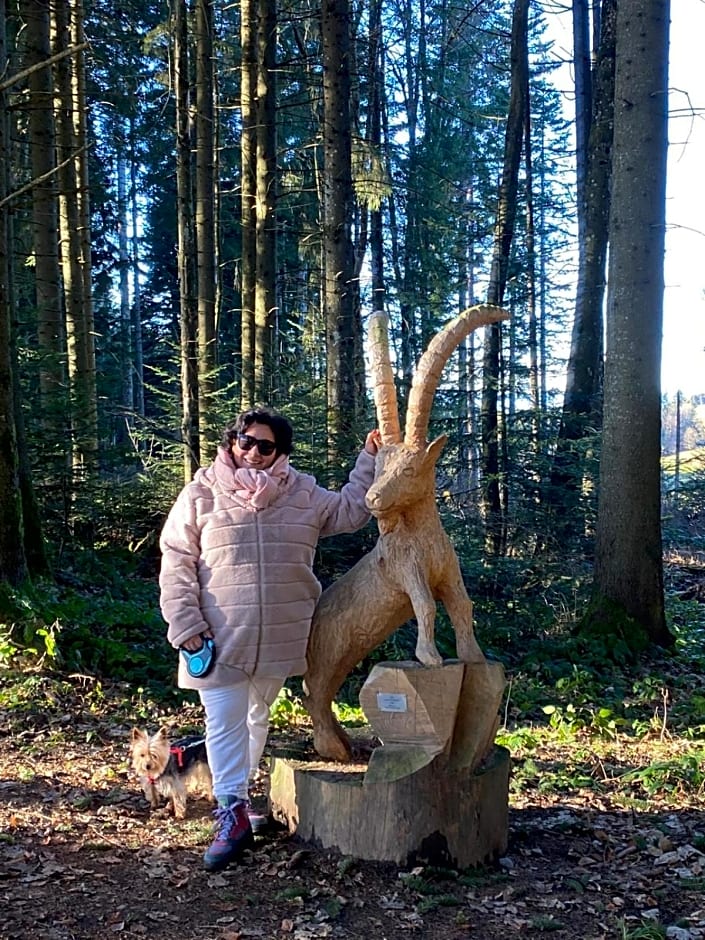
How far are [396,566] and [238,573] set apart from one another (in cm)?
76

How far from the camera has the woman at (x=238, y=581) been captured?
13.1 feet

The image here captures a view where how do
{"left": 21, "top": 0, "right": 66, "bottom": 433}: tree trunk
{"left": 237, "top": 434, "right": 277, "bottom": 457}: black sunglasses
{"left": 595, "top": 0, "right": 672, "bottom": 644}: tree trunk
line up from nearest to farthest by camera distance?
{"left": 237, "top": 434, "right": 277, "bottom": 457}: black sunglasses → {"left": 595, "top": 0, "right": 672, "bottom": 644}: tree trunk → {"left": 21, "top": 0, "right": 66, "bottom": 433}: tree trunk

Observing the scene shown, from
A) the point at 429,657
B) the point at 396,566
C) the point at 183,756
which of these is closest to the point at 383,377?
the point at 396,566

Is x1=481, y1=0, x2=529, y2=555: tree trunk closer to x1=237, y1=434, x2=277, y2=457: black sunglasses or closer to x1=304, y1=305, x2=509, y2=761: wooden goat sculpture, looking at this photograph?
x1=304, y1=305, x2=509, y2=761: wooden goat sculpture

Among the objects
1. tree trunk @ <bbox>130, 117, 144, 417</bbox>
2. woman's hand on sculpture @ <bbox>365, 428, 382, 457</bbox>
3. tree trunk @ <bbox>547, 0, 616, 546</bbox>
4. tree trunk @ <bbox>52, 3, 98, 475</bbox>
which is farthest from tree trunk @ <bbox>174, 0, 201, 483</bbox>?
tree trunk @ <bbox>130, 117, 144, 417</bbox>

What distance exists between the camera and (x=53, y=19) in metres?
11.8

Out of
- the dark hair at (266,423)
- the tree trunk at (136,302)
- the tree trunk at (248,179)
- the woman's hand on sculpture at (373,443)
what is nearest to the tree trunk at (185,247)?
the tree trunk at (248,179)

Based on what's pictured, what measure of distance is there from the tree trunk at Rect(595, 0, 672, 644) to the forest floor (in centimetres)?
328

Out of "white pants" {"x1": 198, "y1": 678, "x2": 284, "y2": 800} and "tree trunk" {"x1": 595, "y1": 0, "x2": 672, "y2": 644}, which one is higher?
"tree trunk" {"x1": 595, "y1": 0, "x2": 672, "y2": 644}

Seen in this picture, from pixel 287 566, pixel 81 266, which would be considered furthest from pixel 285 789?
pixel 81 266

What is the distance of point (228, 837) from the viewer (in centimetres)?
395

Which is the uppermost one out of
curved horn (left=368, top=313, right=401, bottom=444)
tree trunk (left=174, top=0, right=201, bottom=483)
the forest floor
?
tree trunk (left=174, top=0, right=201, bottom=483)

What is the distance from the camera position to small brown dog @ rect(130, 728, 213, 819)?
4.64 meters

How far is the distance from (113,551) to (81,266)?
16.3 ft
